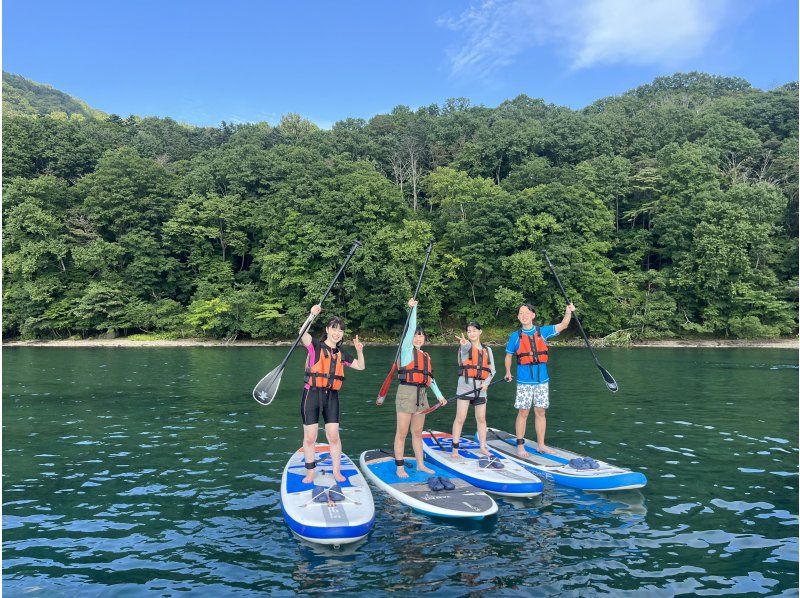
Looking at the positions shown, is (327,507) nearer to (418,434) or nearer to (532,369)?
(418,434)

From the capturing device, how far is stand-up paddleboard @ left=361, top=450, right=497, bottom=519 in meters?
6.52

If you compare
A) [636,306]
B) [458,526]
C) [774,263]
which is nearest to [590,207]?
[636,306]

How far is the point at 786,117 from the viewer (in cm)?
5700

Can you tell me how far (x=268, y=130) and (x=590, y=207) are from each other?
45.7 m

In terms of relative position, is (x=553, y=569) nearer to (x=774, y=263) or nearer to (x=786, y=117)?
(x=774, y=263)

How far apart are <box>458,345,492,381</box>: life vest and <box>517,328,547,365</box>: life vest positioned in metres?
0.62

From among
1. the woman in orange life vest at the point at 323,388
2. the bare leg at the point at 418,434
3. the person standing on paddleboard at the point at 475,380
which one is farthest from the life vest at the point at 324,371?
the person standing on paddleboard at the point at 475,380

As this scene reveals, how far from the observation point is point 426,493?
710 cm

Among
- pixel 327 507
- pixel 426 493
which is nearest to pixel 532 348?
pixel 426 493

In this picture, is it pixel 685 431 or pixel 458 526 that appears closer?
pixel 458 526

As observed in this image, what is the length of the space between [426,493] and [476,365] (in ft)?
8.79

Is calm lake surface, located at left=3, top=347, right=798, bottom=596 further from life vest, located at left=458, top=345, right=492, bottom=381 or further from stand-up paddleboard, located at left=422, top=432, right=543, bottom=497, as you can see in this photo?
life vest, located at left=458, top=345, right=492, bottom=381

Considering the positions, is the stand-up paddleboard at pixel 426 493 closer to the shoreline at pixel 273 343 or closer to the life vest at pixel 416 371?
the life vest at pixel 416 371

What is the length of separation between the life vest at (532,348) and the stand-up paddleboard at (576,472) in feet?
5.62
